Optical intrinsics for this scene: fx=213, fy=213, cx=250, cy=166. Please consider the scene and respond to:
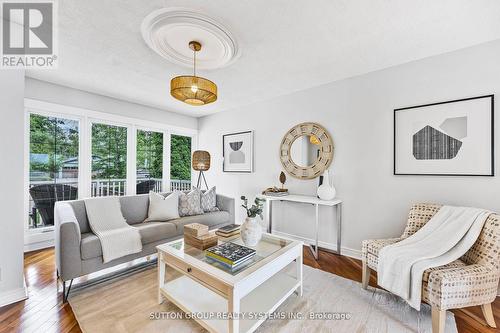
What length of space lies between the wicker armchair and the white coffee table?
3.08 ft

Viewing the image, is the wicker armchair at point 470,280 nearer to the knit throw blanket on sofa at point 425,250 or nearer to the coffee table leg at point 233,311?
the knit throw blanket on sofa at point 425,250

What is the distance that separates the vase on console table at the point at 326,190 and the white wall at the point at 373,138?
176 millimetres

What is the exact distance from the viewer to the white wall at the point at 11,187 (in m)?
1.81

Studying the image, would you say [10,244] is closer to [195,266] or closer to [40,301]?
[40,301]

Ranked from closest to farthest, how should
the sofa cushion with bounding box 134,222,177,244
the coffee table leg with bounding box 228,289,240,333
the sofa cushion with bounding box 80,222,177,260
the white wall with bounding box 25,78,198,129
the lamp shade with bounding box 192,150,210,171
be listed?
the coffee table leg with bounding box 228,289,240,333 → the sofa cushion with bounding box 80,222,177,260 → the sofa cushion with bounding box 134,222,177,244 → the white wall with bounding box 25,78,198,129 → the lamp shade with bounding box 192,150,210,171

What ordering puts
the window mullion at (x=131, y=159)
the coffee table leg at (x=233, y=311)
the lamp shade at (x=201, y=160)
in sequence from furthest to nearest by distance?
the lamp shade at (x=201, y=160) < the window mullion at (x=131, y=159) < the coffee table leg at (x=233, y=311)

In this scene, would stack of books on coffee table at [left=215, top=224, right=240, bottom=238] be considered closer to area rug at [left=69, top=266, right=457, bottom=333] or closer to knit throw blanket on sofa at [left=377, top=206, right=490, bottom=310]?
area rug at [left=69, top=266, right=457, bottom=333]

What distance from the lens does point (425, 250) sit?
1746mm

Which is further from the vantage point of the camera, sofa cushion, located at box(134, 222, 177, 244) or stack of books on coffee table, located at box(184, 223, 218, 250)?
sofa cushion, located at box(134, 222, 177, 244)

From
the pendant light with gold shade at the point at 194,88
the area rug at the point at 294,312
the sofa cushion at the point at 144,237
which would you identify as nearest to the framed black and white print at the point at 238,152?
the sofa cushion at the point at 144,237

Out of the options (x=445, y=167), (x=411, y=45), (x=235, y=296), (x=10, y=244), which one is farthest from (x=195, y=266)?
(x=411, y=45)

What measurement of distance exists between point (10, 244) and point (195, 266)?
171 cm

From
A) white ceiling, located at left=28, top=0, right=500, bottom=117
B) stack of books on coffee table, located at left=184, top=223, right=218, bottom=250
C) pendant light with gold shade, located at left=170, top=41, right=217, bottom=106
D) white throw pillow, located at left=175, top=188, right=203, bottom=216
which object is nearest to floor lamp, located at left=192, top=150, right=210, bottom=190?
Answer: white throw pillow, located at left=175, top=188, right=203, bottom=216

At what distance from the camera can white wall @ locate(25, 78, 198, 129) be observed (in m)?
3.00
